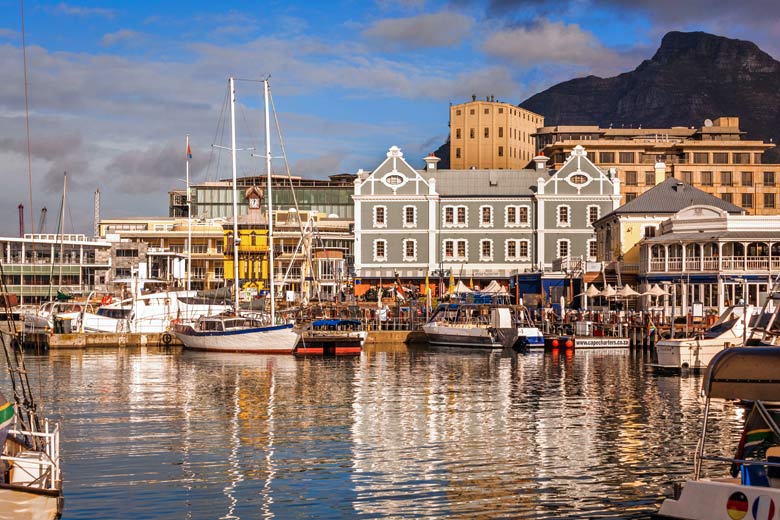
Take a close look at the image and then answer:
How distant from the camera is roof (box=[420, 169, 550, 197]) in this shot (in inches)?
3925

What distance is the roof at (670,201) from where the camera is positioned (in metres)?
82.7

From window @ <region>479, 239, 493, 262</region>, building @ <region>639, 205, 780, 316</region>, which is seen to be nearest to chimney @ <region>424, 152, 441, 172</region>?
window @ <region>479, 239, 493, 262</region>

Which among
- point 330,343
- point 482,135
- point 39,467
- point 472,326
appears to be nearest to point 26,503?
point 39,467

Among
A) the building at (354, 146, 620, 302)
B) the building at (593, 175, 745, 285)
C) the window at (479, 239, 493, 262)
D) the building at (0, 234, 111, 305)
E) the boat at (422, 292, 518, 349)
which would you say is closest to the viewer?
the boat at (422, 292, 518, 349)

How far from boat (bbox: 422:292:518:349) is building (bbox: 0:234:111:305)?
202 ft

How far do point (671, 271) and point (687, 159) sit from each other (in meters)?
57.5

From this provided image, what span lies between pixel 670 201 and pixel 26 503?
243ft

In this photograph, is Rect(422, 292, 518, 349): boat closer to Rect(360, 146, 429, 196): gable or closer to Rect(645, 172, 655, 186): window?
Rect(360, 146, 429, 196): gable

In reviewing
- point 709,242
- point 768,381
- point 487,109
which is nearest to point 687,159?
point 487,109

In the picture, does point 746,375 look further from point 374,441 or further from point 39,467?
point 374,441

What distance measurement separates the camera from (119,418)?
115ft

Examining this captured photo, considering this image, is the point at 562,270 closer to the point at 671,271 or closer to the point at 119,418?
the point at 671,271

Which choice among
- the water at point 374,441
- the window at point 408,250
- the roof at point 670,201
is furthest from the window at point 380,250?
the water at point 374,441

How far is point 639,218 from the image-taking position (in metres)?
82.3
